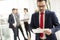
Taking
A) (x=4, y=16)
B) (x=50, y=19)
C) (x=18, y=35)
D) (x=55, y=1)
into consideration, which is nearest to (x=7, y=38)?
(x=18, y=35)

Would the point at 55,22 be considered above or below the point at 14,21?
above

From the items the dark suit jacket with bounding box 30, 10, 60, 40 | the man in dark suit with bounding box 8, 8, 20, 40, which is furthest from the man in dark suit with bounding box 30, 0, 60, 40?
the man in dark suit with bounding box 8, 8, 20, 40

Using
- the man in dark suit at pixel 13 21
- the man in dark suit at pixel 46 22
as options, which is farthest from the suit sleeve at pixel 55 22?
the man in dark suit at pixel 13 21

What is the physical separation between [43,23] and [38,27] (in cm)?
8

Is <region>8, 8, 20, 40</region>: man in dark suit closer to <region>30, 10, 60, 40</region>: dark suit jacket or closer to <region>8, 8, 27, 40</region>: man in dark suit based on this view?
<region>8, 8, 27, 40</region>: man in dark suit

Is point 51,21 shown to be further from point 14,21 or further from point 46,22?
point 14,21

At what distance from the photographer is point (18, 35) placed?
3.17 meters

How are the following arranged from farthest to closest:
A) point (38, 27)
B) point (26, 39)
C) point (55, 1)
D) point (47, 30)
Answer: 1. point (55, 1)
2. point (26, 39)
3. point (38, 27)
4. point (47, 30)

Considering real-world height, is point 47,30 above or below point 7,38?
above

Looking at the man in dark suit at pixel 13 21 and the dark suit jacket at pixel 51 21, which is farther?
the man in dark suit at pixel 13 21

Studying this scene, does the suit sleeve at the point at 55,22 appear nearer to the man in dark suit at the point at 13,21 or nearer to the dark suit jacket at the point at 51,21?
the dark suit jacket at the point at 51,21

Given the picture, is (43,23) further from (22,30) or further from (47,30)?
(22,30)

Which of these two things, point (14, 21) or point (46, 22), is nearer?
point (46, 22)

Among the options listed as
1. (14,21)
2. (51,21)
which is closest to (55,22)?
(51,21)
